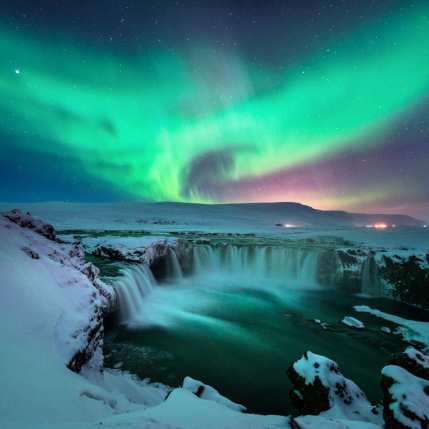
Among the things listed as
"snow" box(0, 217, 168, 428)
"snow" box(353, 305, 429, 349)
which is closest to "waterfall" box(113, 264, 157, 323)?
A: "snow" box(0, 217, 168, 428)

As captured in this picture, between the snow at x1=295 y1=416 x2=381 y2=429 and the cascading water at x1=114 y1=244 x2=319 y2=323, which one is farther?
the cascading water at x1=114 y1=244 x2=319 y2=323

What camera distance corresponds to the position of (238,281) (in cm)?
2405

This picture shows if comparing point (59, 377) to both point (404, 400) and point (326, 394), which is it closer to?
point (326, 394)

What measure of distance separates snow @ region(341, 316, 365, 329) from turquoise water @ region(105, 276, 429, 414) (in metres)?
0.39

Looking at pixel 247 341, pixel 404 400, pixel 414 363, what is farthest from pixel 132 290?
pixel 404 400

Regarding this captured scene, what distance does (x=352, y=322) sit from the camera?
1401 centimetres

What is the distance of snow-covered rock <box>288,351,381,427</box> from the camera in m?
5.43

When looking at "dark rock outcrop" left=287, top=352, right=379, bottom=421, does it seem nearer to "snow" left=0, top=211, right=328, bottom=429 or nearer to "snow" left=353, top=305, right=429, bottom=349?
"snow" left=0, top=211, right=328, bottom=429

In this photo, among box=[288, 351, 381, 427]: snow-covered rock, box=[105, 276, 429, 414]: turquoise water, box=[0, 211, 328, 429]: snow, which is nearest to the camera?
box=[0, 211, 328, 429]: snow

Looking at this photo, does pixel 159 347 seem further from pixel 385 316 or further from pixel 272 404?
pixel 385 316

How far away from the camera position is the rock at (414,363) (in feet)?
16.8

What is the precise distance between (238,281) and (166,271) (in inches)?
260

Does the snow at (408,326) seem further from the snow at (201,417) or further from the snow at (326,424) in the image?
the snow at (201,417)

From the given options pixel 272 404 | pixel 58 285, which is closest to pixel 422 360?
pixel 272 404
